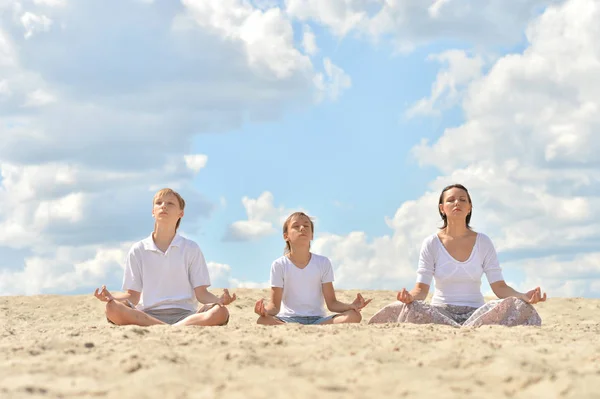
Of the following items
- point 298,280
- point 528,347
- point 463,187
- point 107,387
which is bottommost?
point 107,387

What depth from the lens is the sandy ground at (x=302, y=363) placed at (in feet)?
12.7

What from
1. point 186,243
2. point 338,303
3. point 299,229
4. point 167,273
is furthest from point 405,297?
point 167,273

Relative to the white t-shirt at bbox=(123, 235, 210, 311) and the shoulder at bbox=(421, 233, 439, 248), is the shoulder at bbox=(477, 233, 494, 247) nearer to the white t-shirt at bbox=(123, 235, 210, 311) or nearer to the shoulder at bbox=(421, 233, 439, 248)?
the shoulder at bbox=(421, 233, 439, 248)

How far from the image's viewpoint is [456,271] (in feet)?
21.7

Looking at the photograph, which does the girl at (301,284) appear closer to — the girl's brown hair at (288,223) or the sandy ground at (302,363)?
the girl's brown hair at (288,223)

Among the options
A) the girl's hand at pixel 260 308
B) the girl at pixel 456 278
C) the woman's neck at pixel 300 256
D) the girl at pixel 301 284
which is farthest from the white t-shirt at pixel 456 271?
the girl's hand at pixel 260 308

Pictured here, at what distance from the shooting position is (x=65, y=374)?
4203mm

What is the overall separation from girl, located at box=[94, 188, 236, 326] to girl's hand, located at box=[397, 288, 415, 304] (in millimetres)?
1580

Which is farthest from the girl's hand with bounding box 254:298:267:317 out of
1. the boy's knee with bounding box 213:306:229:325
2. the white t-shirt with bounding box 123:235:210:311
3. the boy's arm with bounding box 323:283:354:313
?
the boy's arm with bounding box 323:283:354:313

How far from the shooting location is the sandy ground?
3.86 meters

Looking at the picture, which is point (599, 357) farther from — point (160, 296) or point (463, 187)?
point (160, 296)

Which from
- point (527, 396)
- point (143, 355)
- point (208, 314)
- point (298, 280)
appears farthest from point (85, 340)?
point (527, 396)

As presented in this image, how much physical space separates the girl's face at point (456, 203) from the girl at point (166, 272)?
231cm

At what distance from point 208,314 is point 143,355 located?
1.67 metres
